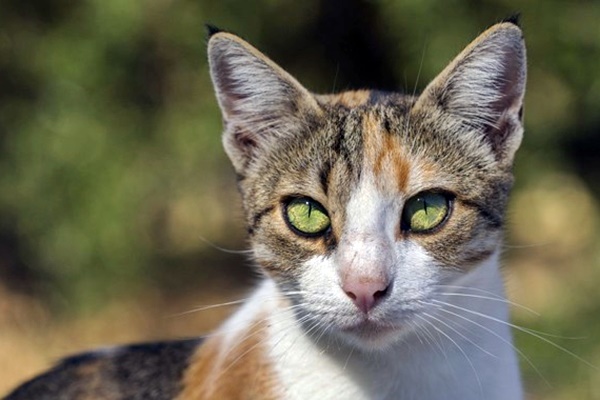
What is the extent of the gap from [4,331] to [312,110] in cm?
490

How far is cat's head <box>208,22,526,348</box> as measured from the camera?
3330mm

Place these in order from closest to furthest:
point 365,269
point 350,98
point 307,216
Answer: point 365,269, point 307,216, point 350,98

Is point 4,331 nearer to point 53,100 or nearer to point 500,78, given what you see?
point 53,100

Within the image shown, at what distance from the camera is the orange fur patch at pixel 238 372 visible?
3701mm

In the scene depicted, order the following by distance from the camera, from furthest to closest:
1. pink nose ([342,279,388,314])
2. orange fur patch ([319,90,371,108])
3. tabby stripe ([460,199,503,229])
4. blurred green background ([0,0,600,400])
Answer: blurred green background ([0,0,600,400]) < orange fur patch ([319,90,371,108]) < tabby stripe ([460,199,503,229]) < pink nose ([342,279,388,314])

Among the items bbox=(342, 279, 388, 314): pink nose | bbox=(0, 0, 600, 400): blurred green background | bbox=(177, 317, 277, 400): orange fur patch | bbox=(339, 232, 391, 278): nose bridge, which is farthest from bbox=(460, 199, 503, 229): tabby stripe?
bbox=(0, 0, 600, 400): blurred green background

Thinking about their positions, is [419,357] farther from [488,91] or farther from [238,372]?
[488,91]

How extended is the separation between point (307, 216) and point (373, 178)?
27cm

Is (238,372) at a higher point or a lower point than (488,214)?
lower

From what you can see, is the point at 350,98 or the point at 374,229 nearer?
the point at 374,229

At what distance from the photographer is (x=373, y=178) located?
3469 mm

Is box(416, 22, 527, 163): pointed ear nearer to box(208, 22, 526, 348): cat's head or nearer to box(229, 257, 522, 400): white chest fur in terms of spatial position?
box(208, 22, 526, 348): cat's head

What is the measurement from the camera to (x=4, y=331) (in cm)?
796

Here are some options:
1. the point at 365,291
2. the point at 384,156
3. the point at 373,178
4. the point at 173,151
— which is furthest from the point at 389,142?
the point at 173,151
